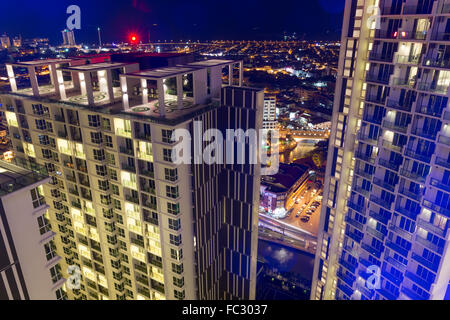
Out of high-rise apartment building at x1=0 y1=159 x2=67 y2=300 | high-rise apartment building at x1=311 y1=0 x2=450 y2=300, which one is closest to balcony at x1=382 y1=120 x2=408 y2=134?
high-rise apartment building at x1=311 y1=0 x2=450 y2=300

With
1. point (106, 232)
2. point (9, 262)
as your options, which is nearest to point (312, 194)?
point (106, 232)

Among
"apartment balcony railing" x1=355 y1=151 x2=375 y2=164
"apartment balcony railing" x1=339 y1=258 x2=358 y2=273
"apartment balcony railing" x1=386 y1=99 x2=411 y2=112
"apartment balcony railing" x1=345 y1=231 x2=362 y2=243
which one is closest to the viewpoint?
"apartment balcony railing" x1=386 y1=99 x2=411 y2=112

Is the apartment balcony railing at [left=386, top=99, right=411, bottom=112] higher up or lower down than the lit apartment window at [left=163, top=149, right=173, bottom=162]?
higher up

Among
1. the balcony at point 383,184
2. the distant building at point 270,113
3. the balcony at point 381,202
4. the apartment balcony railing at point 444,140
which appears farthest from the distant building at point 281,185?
the apartment balcony railing at point 444,140

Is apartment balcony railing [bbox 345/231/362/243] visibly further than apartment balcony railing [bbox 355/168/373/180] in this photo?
Yes

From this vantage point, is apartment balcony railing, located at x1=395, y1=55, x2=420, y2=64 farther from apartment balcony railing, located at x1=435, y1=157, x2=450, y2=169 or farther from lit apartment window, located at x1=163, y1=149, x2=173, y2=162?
lit apartment window, located at x1=163, y1=149, x2=173, y2=162

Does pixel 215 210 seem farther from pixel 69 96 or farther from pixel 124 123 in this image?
pixel 69 96

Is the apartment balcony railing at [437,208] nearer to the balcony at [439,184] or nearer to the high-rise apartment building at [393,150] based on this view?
the high-rise apartment building at [393,150]
